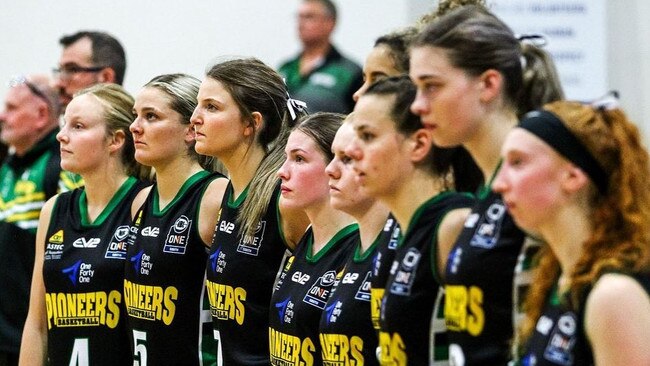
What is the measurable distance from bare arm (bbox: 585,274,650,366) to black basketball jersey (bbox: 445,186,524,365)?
47 centimetres

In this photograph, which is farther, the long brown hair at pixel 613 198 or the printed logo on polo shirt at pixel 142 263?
the printed logo on polo shirt at pixel 142 263

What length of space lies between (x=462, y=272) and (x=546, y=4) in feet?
15.8

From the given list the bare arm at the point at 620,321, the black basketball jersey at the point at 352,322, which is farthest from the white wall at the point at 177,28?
the bare arm at the point at 620,321

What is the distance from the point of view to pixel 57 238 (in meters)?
5.13

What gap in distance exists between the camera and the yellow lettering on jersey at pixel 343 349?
3781 mm

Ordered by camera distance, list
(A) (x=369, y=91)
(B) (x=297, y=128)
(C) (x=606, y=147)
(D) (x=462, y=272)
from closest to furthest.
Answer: (C) (x=606, y=147) → (D) (x=462, y=272) → (A) (x=369, y=91) → (B) (x=297, y=128)

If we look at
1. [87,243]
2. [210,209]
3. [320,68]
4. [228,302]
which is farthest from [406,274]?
[320,68]

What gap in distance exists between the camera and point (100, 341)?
16.2 ft

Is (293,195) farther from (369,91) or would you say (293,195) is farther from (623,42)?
(623,42)

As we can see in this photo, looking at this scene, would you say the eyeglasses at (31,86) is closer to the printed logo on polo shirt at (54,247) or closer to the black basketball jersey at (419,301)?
the printed logo on polo shirt at (54,247)

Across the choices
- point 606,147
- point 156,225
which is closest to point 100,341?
point 156,225

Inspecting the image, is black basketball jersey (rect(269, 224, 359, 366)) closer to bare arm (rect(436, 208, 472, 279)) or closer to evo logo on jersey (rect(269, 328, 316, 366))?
evo logo on jersey (rect(269, 328, 316, 366))

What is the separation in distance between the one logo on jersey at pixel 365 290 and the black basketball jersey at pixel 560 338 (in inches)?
38.2

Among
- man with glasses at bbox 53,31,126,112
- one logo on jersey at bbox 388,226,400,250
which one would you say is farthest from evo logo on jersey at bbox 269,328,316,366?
man with glasses at bbox 53,31,126,112
